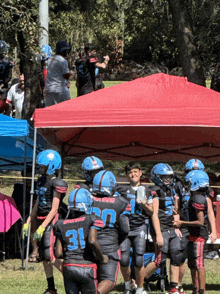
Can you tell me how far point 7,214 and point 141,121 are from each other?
2.70m

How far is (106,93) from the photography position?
10188mm

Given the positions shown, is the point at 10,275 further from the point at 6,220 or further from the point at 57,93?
the point at 57,93

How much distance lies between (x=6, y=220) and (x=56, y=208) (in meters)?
2.06

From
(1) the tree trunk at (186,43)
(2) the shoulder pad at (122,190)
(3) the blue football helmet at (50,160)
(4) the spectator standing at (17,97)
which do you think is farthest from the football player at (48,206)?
(1) the tree trunk at (186,43)

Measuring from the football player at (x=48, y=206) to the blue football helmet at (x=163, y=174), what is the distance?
47.3 inches

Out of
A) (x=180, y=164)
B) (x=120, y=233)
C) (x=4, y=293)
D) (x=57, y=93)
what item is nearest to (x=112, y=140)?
(x=57, y=93)

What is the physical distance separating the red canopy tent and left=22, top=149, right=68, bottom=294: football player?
34.4 inches

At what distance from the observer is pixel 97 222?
612 centimetres

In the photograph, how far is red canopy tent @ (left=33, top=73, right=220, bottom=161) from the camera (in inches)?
366

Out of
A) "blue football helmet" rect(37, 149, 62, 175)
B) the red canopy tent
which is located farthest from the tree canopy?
"blue football helmet" rect(37, 149, 62, 175)

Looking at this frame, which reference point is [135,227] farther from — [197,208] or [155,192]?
[197,208]

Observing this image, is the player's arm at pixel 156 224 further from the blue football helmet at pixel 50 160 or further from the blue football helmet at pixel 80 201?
the blue football helmet at pixel 80 201

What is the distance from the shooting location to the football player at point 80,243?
6.00 meters

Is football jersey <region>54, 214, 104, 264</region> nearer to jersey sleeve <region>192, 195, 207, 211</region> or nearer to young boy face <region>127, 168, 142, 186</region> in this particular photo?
jersey sleeve <region>192, 195, 207, 211</region>
